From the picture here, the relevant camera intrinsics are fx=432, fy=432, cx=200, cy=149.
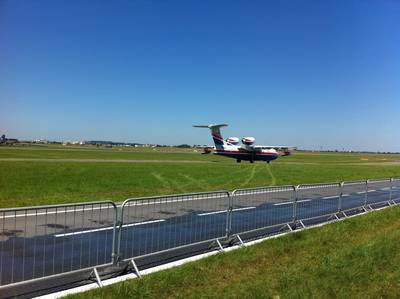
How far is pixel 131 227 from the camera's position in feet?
31.5

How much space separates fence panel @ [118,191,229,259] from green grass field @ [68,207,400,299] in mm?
1285

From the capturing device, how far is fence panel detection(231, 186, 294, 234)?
1022 centimetres

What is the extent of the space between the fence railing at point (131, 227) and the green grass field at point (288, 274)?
0.96 metres

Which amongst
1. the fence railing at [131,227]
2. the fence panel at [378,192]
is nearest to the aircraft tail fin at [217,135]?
the fence panel at [378,192]

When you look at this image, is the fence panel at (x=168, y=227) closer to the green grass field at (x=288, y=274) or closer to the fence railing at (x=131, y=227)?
the fence railing at (x=131, y=227)

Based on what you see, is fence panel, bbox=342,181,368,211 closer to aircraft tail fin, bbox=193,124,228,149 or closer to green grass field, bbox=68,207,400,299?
green grass field, bbox=68,207,400,299

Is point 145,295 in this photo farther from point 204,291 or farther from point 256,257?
point 256,257

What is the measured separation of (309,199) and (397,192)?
10005mm

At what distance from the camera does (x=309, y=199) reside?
1271 cm

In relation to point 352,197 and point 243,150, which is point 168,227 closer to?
point 352,197

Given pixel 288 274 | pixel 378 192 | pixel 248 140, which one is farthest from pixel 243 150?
pixel 288 274

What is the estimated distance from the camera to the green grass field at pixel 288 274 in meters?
5.54

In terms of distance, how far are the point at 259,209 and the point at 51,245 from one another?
21.8 feet

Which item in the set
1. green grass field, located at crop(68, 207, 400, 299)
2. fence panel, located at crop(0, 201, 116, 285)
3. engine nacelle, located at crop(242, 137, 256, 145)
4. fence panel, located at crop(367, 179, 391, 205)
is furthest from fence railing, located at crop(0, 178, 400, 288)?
engine nacelle, located at crop(242, 137, 256, 145)
